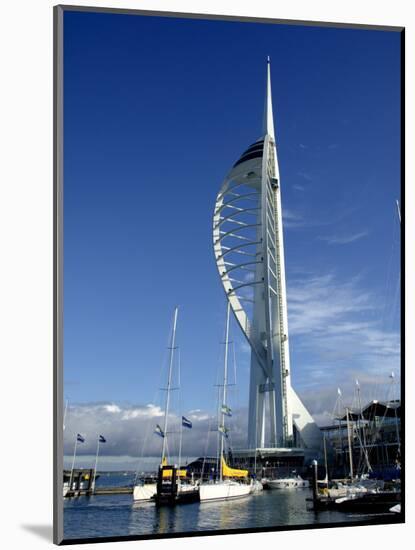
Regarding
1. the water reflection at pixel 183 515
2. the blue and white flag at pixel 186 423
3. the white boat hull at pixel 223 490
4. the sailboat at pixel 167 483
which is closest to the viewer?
the water reflection at pixel 183 515

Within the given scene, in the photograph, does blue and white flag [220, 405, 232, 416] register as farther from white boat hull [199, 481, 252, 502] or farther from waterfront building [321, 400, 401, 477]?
waterfront building [321, 400, 401, 477]

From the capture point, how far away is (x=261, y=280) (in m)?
10.7

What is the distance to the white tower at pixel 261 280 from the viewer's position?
357 inches

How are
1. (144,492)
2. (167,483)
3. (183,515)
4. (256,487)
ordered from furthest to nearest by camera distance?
(256,487) < (167,483) < (144,492) < (183,515)

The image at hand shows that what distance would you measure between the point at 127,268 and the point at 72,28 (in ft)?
6.57

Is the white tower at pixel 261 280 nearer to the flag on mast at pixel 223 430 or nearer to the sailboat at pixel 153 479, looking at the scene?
the flag on mast at pixel 223 430

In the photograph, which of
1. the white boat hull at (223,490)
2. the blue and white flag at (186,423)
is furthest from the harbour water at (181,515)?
the blue and white flag at (186,423)

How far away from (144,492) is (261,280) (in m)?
3.24

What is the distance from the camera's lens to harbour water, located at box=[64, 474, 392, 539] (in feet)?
23.6

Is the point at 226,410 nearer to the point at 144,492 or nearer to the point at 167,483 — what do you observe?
the point at 167,483

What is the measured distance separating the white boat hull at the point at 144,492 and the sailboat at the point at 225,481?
0.55m

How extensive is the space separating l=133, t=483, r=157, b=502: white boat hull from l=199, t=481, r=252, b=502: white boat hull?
55 cm

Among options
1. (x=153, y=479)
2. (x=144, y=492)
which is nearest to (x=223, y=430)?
(x=153, y=479)

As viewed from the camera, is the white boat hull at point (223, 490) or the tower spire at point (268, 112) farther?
the white boat hull at point (223, 490)
